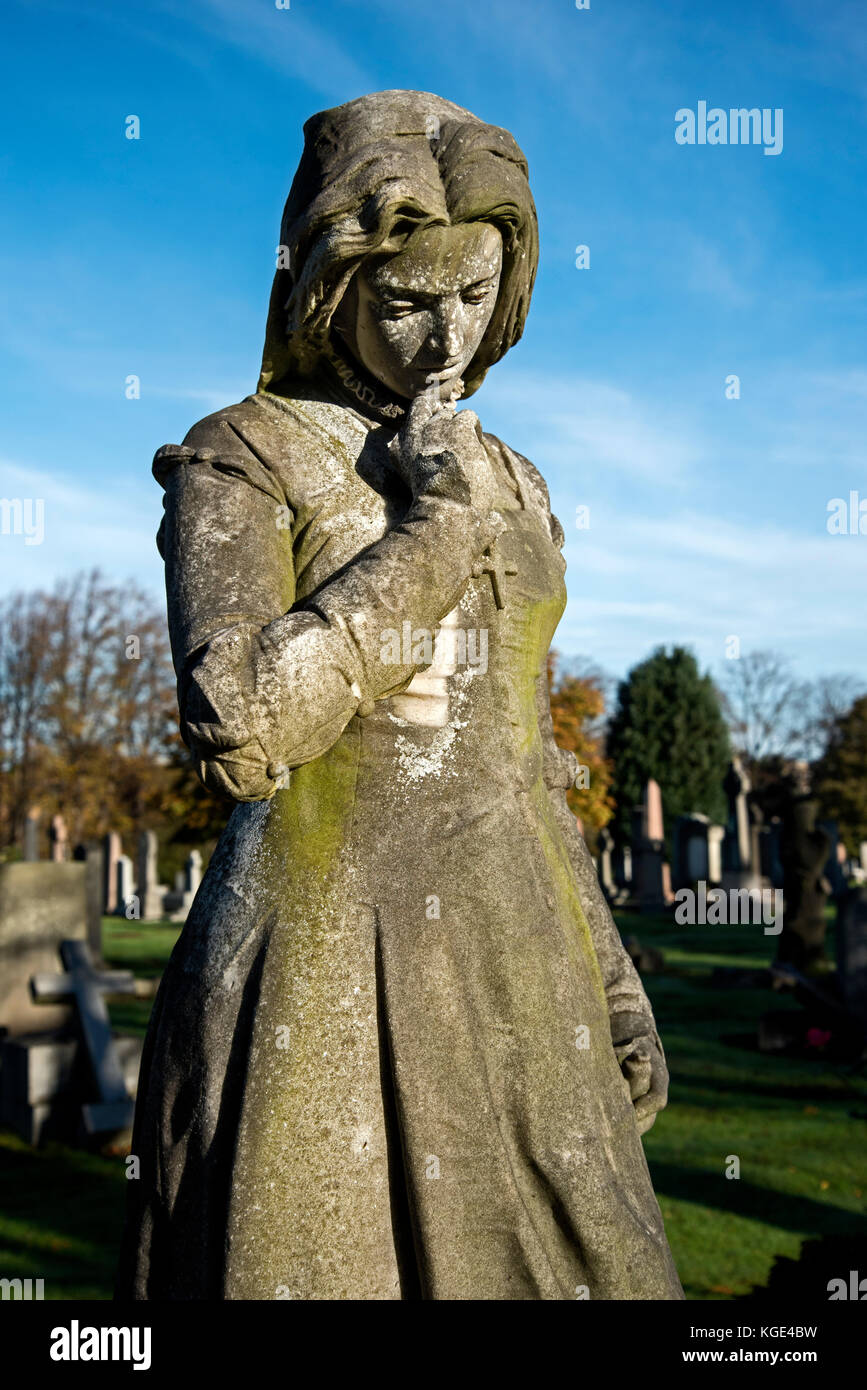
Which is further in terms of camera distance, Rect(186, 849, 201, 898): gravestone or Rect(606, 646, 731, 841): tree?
Rect(606, 646, 731, 841): tree

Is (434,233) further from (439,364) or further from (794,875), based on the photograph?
(794,875)

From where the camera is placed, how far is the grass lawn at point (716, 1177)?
25.5ft

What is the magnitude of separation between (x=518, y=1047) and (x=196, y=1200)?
67cm

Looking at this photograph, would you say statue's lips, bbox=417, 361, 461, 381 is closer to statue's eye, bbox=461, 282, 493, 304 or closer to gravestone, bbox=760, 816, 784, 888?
statue's eye, bbox=461, 282, 493, 304

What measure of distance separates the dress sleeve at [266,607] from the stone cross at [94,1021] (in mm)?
8989

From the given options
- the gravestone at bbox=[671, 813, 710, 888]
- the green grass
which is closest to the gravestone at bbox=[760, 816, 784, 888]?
the gravestone at bbox=[671, 813, 710, 888]

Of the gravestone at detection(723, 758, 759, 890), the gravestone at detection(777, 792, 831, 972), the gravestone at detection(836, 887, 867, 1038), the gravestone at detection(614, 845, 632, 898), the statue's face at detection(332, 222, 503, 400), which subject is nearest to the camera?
the statue's face at detection(332, 222, 503, 400)

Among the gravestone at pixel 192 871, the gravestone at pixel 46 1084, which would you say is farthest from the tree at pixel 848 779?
the gravestone at pixel 46 1084

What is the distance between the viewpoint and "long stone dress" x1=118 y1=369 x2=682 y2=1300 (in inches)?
88.7

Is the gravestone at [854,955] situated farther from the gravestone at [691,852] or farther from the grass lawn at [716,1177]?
the gravestone at [691,852]

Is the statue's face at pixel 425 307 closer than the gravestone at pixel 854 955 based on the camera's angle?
Yes

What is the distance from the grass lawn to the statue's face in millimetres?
6070
